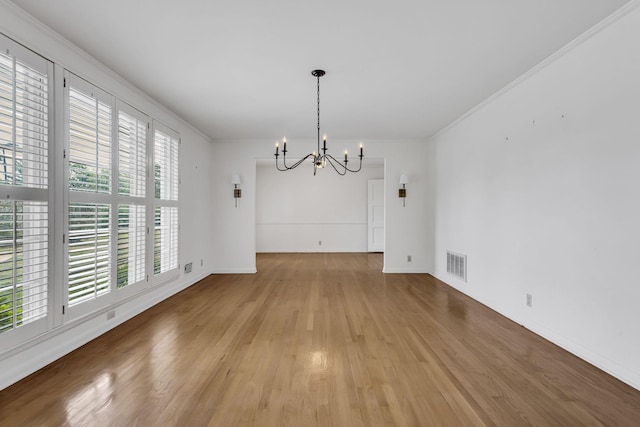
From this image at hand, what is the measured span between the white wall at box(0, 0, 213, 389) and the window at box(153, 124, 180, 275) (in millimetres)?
207

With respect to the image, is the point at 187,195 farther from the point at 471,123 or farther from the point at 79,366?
the point at 471,123

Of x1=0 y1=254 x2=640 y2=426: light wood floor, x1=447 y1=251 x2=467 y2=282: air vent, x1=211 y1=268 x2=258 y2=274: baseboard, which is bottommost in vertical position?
x1=0 y1=254 x2=640 y2=426: light wood floor

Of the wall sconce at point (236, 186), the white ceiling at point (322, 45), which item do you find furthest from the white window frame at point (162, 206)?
the wall sconce at point (236, 186)

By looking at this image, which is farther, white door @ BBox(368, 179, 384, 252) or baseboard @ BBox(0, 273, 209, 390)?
white door @ BBox(368, 179, 384, 252)

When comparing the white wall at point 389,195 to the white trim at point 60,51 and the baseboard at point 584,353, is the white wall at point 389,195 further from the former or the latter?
the baseboard at point 584,353

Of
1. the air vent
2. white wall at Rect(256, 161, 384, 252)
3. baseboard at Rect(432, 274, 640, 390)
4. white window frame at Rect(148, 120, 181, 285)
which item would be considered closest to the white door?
white wall at Rect(256, 161, 384, 252)

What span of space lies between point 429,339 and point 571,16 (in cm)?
283

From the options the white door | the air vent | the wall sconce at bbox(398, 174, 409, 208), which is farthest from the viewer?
the white door

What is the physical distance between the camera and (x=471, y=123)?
14.4 feet

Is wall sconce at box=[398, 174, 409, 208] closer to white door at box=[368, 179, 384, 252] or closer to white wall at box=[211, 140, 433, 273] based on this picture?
white wall at box=[211, 140, 433, 273]

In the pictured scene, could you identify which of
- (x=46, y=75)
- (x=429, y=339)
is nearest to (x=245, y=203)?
(x=46, y=75)

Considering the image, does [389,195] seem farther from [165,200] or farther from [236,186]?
[165,200]

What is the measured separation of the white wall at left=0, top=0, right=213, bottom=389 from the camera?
220cm

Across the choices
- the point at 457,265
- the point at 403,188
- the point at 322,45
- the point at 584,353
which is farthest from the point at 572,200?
the point at 403,188
